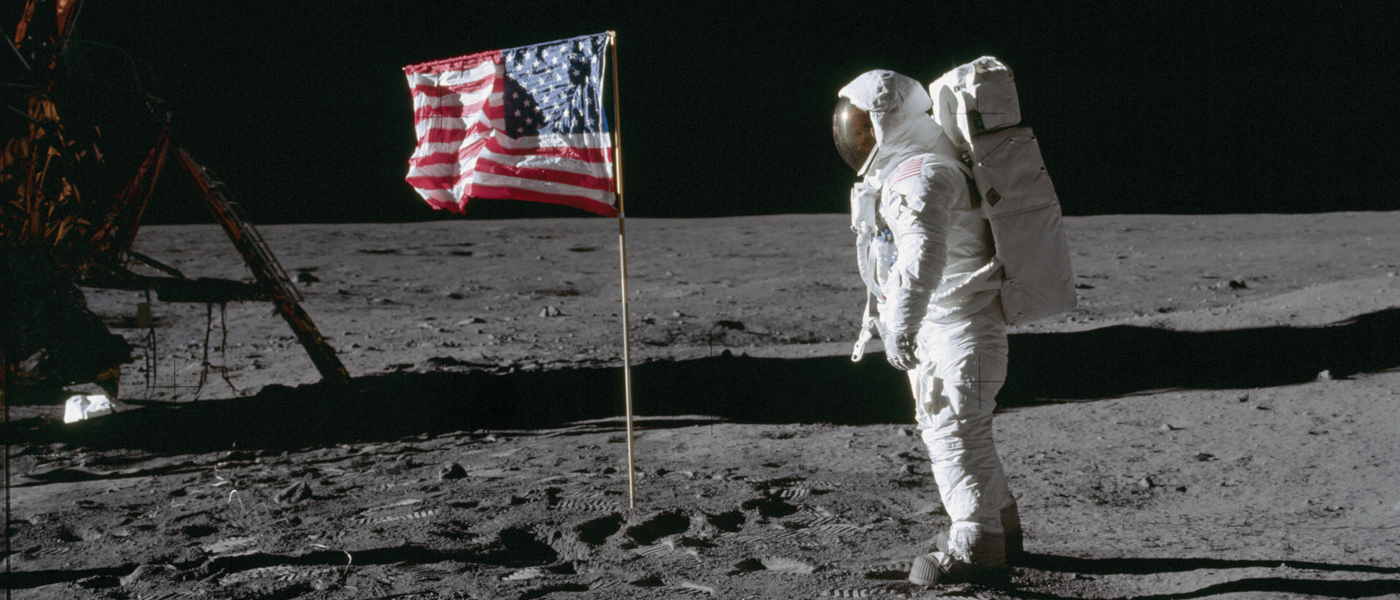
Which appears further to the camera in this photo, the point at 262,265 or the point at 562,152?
the point at 262,265

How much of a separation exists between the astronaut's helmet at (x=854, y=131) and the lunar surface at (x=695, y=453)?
1020mm

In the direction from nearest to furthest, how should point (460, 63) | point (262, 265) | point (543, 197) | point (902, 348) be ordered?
point (902, 348)
point (543, 197)
point (460, 63)
point (262, 265)

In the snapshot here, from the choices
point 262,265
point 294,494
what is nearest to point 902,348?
point 294,494

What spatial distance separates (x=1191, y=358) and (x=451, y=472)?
11.2 feet

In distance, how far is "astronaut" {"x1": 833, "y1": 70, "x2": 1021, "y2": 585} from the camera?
203cm

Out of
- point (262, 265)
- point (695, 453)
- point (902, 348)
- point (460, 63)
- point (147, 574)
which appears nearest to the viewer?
point (902, 348)

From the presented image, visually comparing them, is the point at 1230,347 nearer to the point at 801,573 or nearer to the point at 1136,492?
the point at 1136,492

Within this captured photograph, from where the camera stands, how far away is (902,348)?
2062mm

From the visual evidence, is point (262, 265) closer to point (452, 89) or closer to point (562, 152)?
point (452, 89)

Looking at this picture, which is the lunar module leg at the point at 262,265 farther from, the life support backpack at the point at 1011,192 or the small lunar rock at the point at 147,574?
the life support backpack at the point at 1011,192

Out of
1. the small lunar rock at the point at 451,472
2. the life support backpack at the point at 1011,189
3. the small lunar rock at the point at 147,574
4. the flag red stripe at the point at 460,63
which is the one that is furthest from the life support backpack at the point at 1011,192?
the small lunar rock at the point at 147,574

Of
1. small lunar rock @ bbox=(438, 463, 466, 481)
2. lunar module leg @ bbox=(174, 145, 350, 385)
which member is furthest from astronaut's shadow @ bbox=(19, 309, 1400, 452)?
small lunar rock @ bbox=(438, 463, 466, 481)

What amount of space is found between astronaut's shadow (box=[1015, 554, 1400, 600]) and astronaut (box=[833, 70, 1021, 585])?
0.18 metres

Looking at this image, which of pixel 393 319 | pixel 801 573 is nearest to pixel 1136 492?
pixel 801 573
